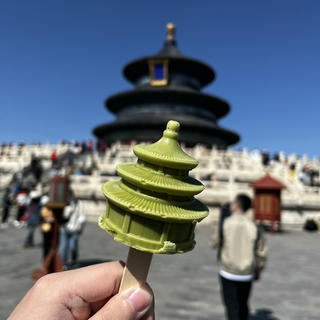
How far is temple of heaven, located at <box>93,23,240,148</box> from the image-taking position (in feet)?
99.7

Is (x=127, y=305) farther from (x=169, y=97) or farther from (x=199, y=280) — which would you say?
(x=169, y=97)

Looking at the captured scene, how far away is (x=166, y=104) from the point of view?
3216 cm

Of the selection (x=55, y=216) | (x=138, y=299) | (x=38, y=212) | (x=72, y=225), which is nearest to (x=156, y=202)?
(x=138, y=299)

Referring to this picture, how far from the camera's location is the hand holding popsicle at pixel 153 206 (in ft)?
4.35

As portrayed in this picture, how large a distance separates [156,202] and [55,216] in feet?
18.0


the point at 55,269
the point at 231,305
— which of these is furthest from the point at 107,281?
the point at 55,269

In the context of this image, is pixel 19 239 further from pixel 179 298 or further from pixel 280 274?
pixel 280 274

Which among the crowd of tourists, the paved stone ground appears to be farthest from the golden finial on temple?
the paved stone ground

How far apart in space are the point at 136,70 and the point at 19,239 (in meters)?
28.1

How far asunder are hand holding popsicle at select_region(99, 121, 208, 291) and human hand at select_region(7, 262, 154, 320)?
0.08 metres

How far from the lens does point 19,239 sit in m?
10.5

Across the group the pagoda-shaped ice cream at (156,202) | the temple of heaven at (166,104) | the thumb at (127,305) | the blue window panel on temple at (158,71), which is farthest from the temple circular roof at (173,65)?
the thumb at (127,305)

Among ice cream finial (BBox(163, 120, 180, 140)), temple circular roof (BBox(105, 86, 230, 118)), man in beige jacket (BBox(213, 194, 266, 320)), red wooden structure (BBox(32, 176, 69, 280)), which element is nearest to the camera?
ice cream finial (BBox(163, 120, 180, 140))

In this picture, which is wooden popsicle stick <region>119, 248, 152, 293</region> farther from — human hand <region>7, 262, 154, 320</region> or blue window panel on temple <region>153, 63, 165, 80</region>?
blue window panel on temple <region>153, 63, 165, 80</region>
